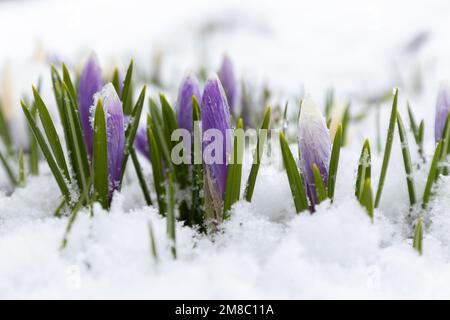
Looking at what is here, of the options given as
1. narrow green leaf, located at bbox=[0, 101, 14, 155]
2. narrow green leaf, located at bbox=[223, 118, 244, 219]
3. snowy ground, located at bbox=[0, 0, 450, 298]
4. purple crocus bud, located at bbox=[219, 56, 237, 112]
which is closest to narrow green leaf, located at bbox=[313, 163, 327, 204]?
snowy ground, located at bbox=[0, 0, 450, 298]

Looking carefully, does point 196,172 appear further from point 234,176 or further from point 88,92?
point 88,92

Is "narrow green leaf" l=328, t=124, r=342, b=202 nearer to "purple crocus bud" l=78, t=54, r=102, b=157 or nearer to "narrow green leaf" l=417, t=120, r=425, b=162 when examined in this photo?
"narrow green leaf" l=417, t=120, r=425, b=162

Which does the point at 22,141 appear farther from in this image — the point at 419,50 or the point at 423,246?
the point at 419,50

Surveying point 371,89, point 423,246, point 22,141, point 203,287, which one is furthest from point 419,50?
point 203,287

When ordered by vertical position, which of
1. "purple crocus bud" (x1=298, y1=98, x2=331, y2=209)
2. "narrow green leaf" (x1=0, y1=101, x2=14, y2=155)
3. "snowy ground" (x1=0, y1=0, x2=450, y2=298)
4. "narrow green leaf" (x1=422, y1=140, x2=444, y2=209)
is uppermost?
"purple crocus bud" (x1=298, y1=98, x2=331, y2=209)

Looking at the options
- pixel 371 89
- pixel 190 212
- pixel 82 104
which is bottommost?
pixel 371 89

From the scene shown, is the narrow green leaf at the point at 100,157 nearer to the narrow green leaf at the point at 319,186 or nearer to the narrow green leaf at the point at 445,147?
the narrow green leaf at the point at 319,186
